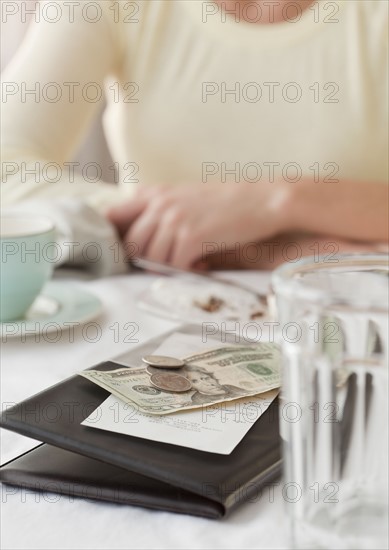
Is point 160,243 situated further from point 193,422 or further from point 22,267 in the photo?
point 193,422

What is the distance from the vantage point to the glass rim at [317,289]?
10.7 inches

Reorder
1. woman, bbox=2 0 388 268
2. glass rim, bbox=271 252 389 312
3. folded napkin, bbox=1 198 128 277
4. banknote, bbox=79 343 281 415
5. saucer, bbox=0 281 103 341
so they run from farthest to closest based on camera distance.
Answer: woman, bbox=2 0 388 268, folded napkin, bbox=1 198 128 277, saucer, bbox=0 281 103 341, banknote, bbox=79 343 281 415, glass rim, bbox=271 252 389 312

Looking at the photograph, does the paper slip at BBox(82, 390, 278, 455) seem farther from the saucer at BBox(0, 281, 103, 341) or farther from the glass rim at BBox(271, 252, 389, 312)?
the saucer at BBox(0, 281, 103, 341)

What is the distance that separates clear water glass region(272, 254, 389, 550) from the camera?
29cm

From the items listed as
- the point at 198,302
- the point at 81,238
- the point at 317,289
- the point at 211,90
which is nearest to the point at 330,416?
the point at 317,289

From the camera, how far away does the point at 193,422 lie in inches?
15.2

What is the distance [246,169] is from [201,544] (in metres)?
0.81

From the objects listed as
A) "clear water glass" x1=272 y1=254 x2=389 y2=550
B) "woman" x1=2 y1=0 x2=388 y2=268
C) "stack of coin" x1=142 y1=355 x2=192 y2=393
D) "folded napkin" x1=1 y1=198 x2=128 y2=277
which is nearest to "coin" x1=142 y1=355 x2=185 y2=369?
"stack of coin" x1=142 y1=355 x2=192 y2=393

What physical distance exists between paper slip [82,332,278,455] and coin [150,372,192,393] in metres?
0.02

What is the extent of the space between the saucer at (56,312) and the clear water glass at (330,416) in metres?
0.32

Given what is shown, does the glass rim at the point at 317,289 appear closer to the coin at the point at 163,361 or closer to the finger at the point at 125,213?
the coin at the point at 163,361

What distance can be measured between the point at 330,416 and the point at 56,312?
0.40 metres

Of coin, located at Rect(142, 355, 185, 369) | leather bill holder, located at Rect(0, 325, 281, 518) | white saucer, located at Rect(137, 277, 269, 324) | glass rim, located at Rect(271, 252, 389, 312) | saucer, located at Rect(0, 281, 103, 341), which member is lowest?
white saucer, located at Rect(137, 277, 269, 324)

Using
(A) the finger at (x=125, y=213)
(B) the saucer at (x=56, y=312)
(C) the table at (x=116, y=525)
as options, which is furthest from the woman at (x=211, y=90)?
(C) the table at (x=116, y=525)
